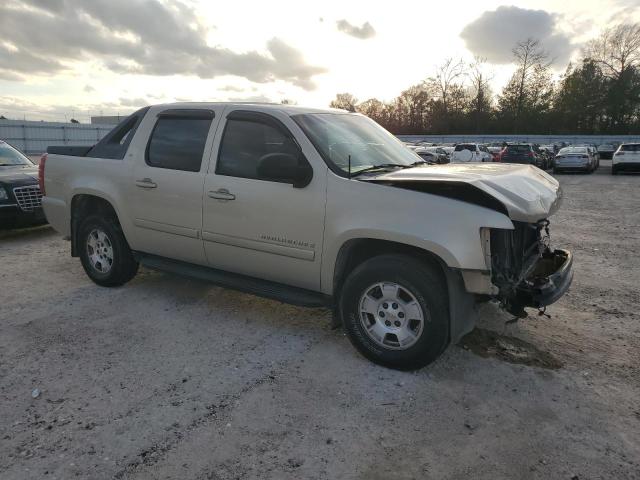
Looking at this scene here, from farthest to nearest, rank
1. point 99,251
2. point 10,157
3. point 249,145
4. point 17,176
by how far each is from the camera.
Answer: point 10,157
point 17,176
point 99,251
point 249,145

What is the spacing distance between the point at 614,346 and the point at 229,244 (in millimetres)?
3313

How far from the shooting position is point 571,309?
4871mm

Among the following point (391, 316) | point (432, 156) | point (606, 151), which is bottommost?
point (391, 316)

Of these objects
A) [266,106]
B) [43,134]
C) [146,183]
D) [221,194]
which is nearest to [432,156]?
[266,106]

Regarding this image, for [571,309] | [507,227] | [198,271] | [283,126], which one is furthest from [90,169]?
[571,309]

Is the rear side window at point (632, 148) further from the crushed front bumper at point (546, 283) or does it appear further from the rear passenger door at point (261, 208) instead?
the rear passenger door at point (261, 208)

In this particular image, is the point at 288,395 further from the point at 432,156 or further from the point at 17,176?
the point at 432,156

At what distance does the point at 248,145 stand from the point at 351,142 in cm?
88

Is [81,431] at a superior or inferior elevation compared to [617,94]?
inferior

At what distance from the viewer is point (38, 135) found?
3153 cm

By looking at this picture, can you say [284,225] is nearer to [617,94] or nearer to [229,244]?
[229,244]

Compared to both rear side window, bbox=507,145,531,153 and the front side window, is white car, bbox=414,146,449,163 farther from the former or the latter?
rear side window, bbox=507,145,531,153

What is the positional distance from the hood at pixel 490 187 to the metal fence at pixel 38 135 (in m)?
29.4

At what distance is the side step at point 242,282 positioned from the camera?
392 cm
